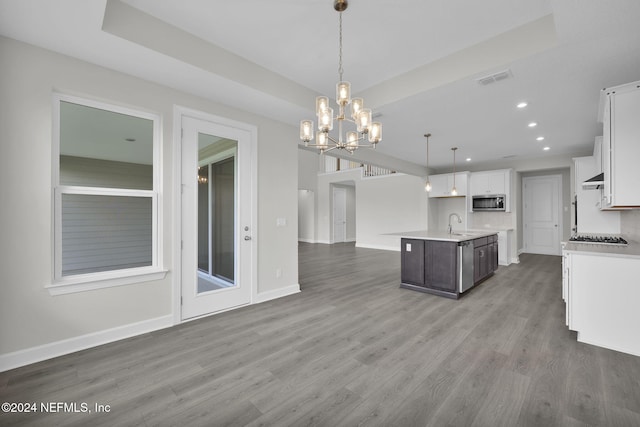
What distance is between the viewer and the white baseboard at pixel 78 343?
220 cm

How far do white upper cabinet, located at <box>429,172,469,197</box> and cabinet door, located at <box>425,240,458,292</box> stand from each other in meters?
3.66

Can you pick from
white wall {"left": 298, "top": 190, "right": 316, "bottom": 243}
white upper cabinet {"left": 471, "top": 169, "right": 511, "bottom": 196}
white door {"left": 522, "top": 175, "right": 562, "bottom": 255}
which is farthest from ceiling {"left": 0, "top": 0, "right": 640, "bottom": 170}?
white wall {"left": 298, "top": 190, "right": 316, "bottom": 243}

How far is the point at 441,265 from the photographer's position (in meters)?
4.20

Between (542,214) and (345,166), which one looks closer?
(542,214)

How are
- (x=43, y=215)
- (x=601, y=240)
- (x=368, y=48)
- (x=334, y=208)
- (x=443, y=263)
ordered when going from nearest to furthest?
(x=43, y=215), (x=368, y=48), (x=601, y=240), (x=443, y=263), (x=334, y=208)

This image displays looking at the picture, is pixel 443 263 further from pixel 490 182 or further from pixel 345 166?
pixel 345 166

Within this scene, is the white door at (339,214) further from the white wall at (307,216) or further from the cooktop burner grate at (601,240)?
the cooktop burner grate at (601,240)

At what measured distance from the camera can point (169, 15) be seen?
2.38 m

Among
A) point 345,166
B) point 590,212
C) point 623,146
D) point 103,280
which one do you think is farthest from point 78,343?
point 345,166

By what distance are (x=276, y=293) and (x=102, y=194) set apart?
2.39 meters

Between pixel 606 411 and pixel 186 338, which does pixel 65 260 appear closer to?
pixel 186 338

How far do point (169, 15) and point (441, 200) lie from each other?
813cm

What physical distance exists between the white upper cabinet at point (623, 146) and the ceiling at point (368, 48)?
0.32m

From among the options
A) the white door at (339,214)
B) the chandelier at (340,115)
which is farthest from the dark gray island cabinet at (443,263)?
the white door at (339,214)
